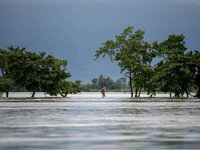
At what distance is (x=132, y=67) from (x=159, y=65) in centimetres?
513

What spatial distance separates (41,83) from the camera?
41.6 m

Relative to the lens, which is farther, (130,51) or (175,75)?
(130,51)

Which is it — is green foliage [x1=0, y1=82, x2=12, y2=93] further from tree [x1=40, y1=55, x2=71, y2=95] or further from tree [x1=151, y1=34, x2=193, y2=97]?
tree [x1=151, y1=34, x2=193, y2=97]

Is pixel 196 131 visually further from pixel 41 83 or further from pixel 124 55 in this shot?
pixel 124 55

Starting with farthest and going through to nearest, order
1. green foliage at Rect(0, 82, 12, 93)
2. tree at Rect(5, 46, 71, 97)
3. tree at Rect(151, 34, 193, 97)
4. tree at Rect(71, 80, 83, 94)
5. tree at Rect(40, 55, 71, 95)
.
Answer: tree at Rect(71, 80, 83, 94) → green foliage at Rect(0, 82, 12, 93) → tree at Rect(151, 34, 193, 97) → tree at Rect(40, 55, 71, 95) → tree at Rect(5, 46, 71, 97)

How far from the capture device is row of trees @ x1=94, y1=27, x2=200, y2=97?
42.9 metres

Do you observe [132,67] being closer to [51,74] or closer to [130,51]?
[130,51]

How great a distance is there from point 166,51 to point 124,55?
583 centimetres

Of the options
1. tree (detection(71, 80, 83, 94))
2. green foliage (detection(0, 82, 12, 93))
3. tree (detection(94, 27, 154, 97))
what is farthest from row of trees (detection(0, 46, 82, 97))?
tree (detection(71, 80, 83, 94))

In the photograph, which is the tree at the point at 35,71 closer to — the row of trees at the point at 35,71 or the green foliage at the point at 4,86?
the row of trees at the point at 35,71

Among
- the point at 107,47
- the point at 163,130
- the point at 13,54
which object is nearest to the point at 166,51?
the point at 107,47

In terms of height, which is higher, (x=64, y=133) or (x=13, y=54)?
(x=13, y=54)

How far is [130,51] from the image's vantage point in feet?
157

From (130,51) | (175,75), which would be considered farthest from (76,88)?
(175,75)
